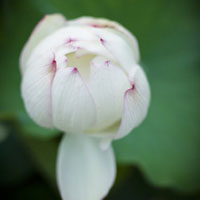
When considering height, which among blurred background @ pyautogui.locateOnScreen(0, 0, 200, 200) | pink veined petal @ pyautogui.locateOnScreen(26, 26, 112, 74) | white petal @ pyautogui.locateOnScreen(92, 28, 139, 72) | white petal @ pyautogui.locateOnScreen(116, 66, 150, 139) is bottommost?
blurred background @ pyautogui.locateOnScreen(0, 0, 200, 200)

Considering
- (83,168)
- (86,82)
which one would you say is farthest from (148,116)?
(86,82)

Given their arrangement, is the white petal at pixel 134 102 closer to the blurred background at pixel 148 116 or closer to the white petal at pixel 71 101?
the white petal at pixel 71 101

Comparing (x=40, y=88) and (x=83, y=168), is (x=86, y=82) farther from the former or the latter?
(x=83, y=168)

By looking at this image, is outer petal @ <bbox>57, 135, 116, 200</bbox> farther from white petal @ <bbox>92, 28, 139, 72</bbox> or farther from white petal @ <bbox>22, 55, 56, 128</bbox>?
white petal @ <bbox>92, 28, 139, 72</bbox>

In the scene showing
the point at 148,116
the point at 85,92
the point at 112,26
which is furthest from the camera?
the point at 148,116

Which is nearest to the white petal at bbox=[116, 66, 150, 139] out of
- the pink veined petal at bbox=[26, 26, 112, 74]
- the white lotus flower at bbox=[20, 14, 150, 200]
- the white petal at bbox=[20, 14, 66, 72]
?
the white lotus flower at bbox=[20, 14, 150, 200]

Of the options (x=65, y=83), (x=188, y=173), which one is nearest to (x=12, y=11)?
(x=65, y=83)
